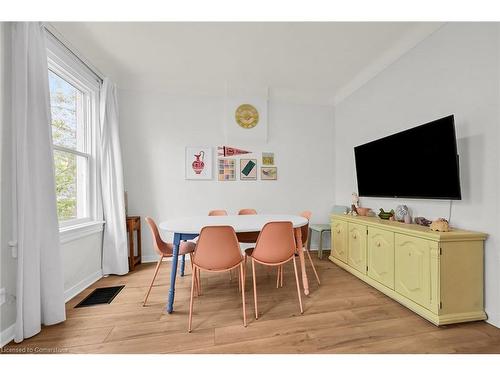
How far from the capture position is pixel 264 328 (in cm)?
168

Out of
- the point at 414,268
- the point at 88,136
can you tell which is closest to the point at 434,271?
the point at 414,268

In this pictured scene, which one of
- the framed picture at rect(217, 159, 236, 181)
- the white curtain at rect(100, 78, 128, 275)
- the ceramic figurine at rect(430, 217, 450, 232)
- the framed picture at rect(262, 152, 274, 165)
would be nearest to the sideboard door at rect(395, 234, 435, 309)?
the ceramic figurine at rect(430, 217, 450, 232)

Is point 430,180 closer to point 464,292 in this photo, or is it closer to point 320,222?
point 464,292

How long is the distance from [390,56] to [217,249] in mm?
3146

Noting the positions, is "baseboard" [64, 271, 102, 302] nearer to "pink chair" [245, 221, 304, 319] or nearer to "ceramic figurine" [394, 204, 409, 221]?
"pink chair" [245, 221, 304, 319]

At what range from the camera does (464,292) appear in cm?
174

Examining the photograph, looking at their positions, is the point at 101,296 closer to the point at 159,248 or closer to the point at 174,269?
the point at 159,248

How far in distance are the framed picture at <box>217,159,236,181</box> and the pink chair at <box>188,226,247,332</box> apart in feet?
6.54

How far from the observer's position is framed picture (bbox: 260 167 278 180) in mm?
3725
